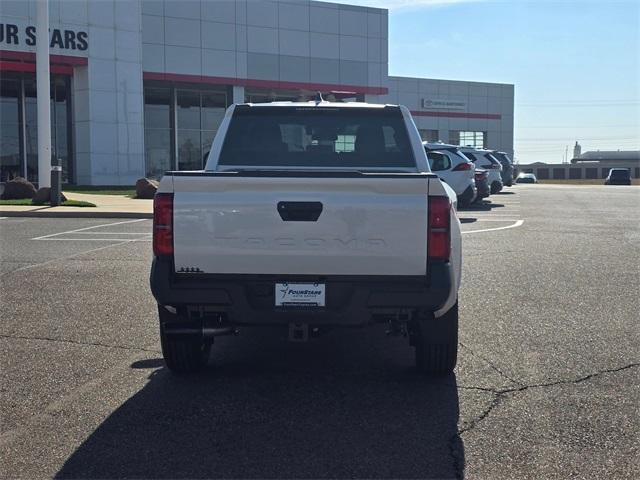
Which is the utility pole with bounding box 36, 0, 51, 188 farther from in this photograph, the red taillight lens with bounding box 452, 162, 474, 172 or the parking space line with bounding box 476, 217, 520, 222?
the parking space line with bounding box 476, 217, 520, 222

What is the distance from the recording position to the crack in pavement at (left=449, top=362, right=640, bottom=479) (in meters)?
4.17

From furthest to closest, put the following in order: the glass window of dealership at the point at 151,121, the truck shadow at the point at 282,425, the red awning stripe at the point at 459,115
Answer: the red awning stripe at the point at 459,115
the glass window of dealership at the point at 151,121
the truck shadow at the point at 282,425

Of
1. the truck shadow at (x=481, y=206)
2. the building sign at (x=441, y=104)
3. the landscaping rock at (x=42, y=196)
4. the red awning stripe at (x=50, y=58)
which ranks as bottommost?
the truck shadow at (x=481, y=206)

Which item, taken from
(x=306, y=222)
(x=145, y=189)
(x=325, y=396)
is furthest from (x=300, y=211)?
(x=145, y=189)

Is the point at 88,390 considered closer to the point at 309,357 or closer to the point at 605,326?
the point at 309,357

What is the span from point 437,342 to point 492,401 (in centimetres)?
56

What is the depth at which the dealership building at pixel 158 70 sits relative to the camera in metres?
34.0

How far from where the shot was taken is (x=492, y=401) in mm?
5180

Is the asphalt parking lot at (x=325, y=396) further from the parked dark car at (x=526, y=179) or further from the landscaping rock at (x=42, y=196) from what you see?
the parked dark car at (x=526, y=179)

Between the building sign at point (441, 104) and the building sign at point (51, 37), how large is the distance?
34.0 m

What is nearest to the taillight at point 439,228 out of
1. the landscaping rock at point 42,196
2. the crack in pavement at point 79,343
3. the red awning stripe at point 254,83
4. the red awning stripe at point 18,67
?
the crack in pavement at point 79,343

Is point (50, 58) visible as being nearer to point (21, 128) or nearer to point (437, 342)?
point (21, 128)

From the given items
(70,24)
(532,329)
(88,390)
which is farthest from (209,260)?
(70,24)

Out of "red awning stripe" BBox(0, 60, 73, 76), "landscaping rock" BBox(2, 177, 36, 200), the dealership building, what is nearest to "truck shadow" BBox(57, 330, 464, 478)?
"landscaping rock" BBox(2, 177, 36, 200)
